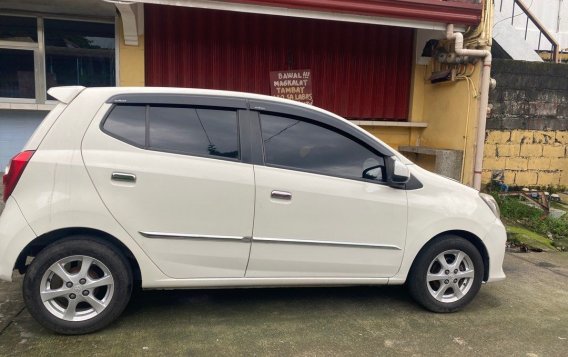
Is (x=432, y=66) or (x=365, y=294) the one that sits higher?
(x=432, y=66)

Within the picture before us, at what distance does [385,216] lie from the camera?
372cm

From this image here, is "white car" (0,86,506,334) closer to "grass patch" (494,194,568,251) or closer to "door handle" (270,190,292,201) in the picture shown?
"door handle" (270,190,292,201)

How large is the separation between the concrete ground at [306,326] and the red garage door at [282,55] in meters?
4.58

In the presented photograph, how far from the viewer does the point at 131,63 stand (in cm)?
750

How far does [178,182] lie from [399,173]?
1.68 m

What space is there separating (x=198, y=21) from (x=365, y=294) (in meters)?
5.38

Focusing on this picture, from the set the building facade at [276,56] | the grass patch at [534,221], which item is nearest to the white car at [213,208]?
the grass patch at [534,221]

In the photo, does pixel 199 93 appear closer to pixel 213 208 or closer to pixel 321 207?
pixel 213 208

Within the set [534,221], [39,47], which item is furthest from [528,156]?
[39,47]

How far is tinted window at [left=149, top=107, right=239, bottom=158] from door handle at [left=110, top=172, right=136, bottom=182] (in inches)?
10.7

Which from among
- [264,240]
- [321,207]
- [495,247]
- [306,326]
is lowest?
[306,326]

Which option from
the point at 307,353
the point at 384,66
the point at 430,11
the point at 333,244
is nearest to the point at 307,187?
the point at 333,244

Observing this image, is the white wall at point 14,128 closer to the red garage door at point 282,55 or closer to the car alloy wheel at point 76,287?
the red garage door at point 282,55

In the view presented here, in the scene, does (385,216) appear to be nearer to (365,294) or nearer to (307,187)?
(307,187)
